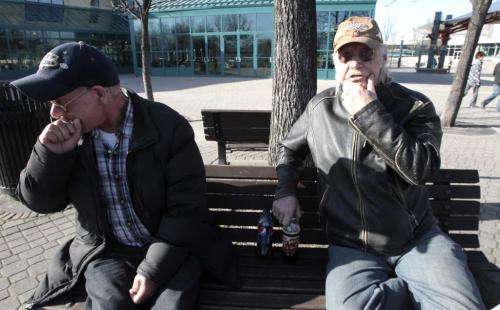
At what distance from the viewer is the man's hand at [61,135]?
1661mm

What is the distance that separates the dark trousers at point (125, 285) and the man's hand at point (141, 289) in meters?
0.03

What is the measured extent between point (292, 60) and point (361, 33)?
4.69ft

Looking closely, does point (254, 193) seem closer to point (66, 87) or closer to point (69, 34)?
point (66, 87)

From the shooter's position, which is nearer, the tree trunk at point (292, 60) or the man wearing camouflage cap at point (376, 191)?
the man wearing camouflage cap at point (376, 191)

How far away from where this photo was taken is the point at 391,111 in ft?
6.25

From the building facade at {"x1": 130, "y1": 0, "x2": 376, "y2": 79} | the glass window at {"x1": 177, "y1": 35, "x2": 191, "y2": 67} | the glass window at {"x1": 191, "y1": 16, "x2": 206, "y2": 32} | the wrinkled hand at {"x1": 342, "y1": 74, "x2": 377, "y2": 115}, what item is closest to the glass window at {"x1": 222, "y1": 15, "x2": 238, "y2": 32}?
the building facade at {"x1": 130, "y1": 0, "x2": 376, "y2": 79}

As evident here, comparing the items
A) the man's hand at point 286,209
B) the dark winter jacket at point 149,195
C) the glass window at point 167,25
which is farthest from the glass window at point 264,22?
the dark winter jacket at point 149,195

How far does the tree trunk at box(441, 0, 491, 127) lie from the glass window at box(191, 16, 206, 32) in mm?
15807

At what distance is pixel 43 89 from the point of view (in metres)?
1.59

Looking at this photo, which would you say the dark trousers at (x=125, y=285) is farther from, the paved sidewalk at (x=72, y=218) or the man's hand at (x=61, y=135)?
the paved sidewalk at (x=72, y=218)

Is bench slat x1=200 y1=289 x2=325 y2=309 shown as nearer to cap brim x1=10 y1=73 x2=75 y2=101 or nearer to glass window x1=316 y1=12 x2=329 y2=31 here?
cap brim x1=10 y1=73 x2=75 y2=101

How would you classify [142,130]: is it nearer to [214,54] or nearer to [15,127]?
[15,127]

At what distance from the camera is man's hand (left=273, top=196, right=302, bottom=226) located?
2033 millimetres

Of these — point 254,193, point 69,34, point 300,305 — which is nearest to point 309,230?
point 254,193
